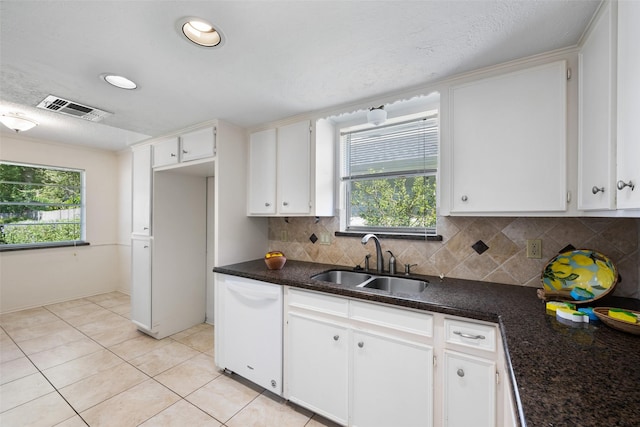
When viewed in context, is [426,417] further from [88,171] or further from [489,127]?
[88,171]

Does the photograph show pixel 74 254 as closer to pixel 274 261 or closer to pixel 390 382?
pixel 274 261

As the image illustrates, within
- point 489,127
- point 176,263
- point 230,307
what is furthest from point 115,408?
point 489,127

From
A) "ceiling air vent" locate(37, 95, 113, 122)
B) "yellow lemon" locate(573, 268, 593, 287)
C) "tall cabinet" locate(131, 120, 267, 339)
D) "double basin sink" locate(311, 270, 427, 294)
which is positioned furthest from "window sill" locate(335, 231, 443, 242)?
"ceiling air vent" locate(37, 95, 113, 122)

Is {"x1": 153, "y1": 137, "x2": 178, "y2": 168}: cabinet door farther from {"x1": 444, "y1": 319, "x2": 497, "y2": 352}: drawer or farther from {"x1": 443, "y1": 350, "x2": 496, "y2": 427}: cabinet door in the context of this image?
{"x1": 443, "y1": 350, "x2": 496, "y2": 427}: cabinet door

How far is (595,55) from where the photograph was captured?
121 centimetres

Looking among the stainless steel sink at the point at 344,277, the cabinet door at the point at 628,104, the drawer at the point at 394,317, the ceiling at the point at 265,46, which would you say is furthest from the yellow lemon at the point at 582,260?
the stainless steel sink at the point at 344,277

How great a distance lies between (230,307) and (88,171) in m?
3.86

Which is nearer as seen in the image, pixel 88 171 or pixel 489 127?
pixel 489 127

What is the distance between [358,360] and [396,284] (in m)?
0.64

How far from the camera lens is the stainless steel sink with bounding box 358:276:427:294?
6.37ft

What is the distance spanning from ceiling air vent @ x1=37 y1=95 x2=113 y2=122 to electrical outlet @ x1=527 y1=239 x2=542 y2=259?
11.3 ft

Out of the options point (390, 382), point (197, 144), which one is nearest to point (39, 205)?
point (197, 144)

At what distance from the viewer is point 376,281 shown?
82.4 inches

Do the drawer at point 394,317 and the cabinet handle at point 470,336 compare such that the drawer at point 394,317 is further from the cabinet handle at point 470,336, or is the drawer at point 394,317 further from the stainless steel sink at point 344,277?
the stainless steel sink at point 344,277
